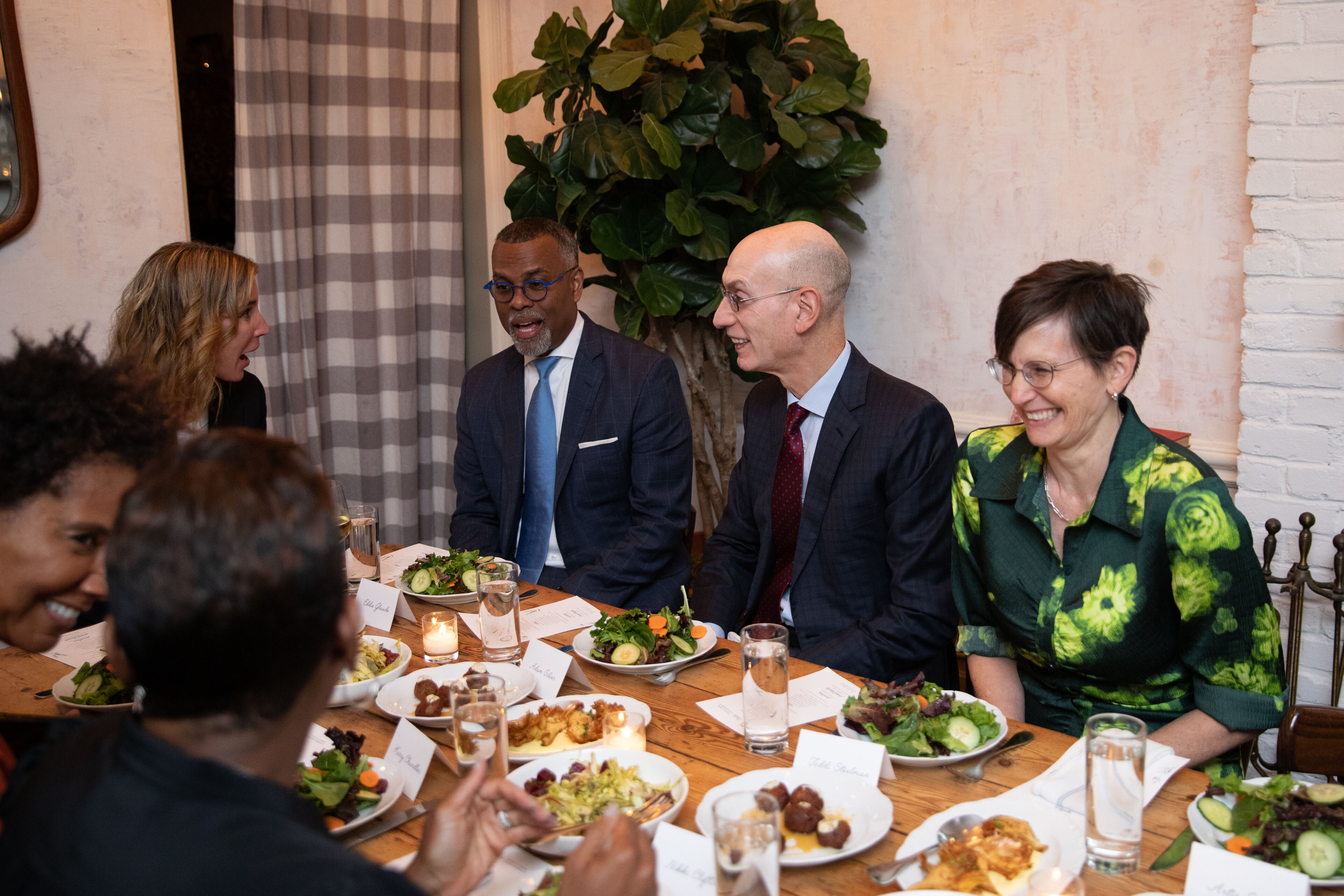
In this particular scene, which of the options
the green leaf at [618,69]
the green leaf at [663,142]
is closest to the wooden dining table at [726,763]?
the green leaf at [663,142]

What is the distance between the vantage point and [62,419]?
3.65 feet

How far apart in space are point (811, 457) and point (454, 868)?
1.64 metres

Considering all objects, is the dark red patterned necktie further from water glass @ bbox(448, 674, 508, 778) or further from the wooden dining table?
water glass @ bbox(448, 674, 508, 778)

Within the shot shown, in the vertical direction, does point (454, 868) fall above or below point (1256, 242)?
below

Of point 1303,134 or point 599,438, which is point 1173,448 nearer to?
point 1303,134

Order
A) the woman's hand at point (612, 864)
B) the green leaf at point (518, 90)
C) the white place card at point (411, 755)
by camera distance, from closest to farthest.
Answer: the woman's hand at point (612, 864) < the white place card at point (411, 755) < the green leaf at point (518, 90)

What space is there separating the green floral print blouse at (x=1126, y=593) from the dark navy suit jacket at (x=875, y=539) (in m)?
0.29

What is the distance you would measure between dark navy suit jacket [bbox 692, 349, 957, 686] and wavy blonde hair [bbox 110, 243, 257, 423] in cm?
149

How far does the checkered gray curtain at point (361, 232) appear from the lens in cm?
411

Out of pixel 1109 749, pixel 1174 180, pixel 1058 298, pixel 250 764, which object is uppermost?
pixel 1174 180

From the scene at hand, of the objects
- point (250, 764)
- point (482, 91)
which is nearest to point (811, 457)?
point (250, 764)

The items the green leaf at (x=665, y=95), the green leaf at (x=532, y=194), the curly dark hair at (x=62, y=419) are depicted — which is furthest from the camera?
the green leaf at (x=532, y=194)

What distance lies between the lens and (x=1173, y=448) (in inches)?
73.5

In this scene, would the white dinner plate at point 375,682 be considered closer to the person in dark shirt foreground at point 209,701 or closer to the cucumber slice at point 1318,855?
the person in dark shirt foreground at point 209,701
